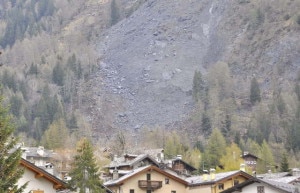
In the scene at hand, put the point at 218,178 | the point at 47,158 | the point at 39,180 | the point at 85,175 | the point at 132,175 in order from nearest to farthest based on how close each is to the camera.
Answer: the point at 39,180, the point at 85,175, the point at 132,175, the point at 218,178, the point at 47,158

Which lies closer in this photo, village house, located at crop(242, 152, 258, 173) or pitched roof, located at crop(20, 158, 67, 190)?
pitched roof, located at crop(20, 158, 67, 190)

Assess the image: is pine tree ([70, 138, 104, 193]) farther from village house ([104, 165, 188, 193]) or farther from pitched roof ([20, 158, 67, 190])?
village house ([104, 165, 188, 193])

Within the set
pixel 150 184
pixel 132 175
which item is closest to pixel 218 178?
pixel 150 184

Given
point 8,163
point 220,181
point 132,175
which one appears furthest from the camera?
point 132,175

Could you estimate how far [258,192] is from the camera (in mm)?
60625

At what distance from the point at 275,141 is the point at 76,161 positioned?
412ft

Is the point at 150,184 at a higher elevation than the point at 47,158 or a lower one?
lower

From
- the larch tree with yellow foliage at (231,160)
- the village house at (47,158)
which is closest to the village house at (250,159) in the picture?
the larch tree with yellow foliage at (231,160)

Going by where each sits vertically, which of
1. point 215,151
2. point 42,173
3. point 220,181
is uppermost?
point 215,151

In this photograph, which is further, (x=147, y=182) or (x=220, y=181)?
(x=147, y=182)

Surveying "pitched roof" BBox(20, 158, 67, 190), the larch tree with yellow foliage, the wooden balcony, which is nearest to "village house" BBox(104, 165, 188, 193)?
the wooden balcony

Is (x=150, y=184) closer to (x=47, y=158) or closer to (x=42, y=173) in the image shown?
(x=42, y=173)

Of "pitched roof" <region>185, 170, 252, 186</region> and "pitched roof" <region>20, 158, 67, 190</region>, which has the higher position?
"pitched roof" <region>185, 170, 252, 186</region>

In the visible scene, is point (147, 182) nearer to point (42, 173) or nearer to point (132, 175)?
point (132, 175)
